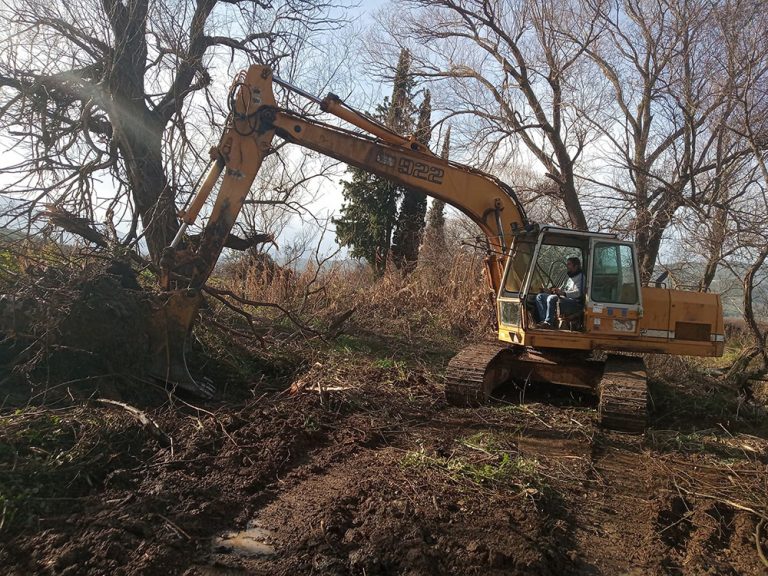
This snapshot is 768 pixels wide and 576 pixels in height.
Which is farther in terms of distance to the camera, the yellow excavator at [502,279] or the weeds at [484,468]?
the yellow excavator at [502,279]

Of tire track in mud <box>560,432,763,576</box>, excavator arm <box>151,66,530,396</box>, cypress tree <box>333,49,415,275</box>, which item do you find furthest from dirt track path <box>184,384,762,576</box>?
cypress tree <box>333,49,415,275</box>

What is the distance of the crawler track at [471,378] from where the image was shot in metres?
6.84

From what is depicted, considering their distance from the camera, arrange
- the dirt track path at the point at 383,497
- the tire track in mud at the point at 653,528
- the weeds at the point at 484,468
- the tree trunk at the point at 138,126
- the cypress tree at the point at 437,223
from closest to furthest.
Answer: the dirt track path at the point at 383,497 → the tire track in mud at the point at 653,528 → the weeds at the point at 484,468 → the tree trunk at the point at 138,126 → the cypress tree at the point at 437,223

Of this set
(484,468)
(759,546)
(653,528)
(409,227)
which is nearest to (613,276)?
(484,468)

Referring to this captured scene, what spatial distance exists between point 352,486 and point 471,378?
2.67 meters

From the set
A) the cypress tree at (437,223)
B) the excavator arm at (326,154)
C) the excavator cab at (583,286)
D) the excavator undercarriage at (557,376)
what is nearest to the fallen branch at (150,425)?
the excavator arm at (326,154)

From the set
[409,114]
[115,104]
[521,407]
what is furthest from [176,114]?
[409,114]

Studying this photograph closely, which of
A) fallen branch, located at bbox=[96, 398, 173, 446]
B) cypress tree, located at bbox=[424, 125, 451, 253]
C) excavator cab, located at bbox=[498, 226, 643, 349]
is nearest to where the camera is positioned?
fallen branch, located at bbox=[96, 398, 173, 446]

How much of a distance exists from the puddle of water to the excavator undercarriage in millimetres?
3490

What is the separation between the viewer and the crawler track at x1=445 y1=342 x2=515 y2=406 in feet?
22.4

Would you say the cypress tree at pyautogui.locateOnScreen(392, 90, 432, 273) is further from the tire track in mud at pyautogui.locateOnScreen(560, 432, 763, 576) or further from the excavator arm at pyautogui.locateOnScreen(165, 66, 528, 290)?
the tire track in mud at pyautogui.locateOnScreen(560, 432, 763, 576)

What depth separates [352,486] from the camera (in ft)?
14.8

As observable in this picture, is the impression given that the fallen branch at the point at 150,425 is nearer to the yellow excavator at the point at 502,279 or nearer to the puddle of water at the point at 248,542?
the yellow excavator at the point at 502,279

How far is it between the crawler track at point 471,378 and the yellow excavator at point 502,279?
0.04 ft
